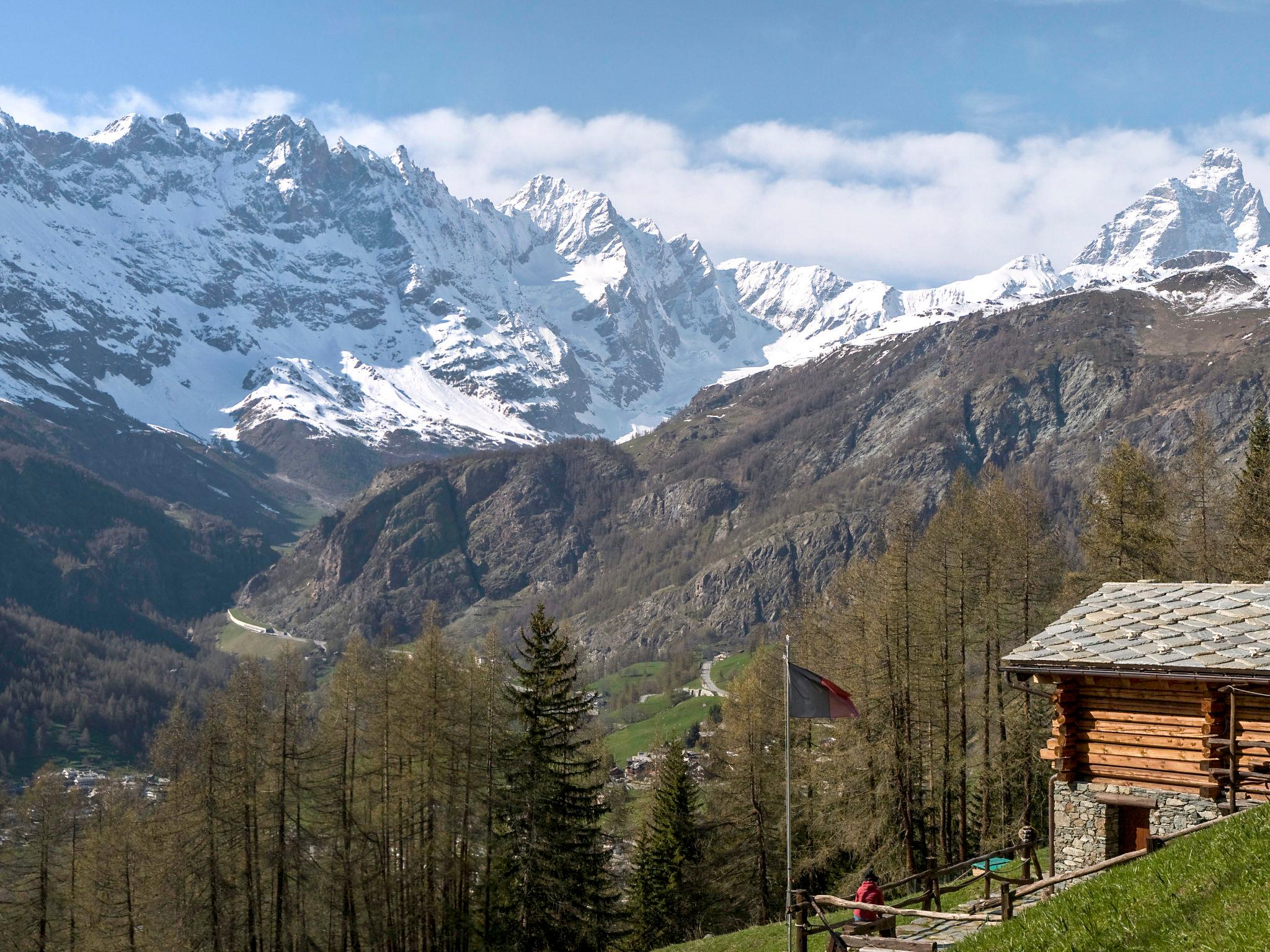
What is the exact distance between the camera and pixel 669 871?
58156mm

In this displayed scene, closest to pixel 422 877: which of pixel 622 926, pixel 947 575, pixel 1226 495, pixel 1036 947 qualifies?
pixel 622 926

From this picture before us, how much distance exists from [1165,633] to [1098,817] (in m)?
4.46

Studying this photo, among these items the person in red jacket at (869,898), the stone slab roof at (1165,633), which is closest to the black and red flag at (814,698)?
the person in red jacket at (869,898)

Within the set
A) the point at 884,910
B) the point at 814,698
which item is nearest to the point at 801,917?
the point at 884,910

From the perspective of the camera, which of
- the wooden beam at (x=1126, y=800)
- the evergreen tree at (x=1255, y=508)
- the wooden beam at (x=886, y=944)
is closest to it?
the wooden beam at (x=886, y=944)

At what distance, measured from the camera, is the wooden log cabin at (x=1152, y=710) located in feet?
75.9

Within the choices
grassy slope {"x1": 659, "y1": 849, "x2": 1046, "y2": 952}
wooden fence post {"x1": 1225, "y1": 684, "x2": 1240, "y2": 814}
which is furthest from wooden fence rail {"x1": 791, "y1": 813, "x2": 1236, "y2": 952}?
grassy slope {"x1": 659, "y1": 849, "x2": 1046, "y2": 952}

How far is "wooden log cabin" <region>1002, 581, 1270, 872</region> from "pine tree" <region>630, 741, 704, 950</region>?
35.1m

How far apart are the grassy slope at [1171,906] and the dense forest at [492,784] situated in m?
30.2

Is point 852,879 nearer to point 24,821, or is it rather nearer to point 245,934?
point 245,934

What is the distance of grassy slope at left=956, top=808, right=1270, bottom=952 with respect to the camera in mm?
13905

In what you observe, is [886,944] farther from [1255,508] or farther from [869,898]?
[1255,508]

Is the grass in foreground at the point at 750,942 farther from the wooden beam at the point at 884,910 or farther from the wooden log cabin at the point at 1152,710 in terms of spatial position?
the wooden beam at the point at 884,910

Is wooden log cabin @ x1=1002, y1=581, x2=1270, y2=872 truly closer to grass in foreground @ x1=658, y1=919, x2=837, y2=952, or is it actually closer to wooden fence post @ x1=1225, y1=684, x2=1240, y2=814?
wooden fence post @ x1=1225, y1=684, x2=1240, y2=814
